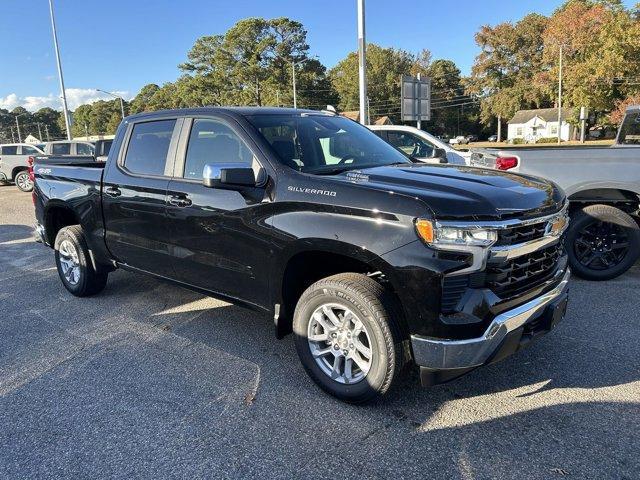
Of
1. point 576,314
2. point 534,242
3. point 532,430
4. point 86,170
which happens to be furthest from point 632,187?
point 86,170

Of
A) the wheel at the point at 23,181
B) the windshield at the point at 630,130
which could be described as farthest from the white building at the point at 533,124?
the windshield at the point at 630,130

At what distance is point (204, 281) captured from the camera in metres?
3.98

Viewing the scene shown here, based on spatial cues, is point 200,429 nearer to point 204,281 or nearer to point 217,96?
point 204,281

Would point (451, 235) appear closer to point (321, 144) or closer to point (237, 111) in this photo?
point (321, 144)

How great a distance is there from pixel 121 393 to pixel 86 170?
2.61 meters

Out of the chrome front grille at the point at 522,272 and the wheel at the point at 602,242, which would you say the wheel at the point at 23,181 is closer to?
the wheel at the point at 602,242

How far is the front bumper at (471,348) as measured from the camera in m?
2.70

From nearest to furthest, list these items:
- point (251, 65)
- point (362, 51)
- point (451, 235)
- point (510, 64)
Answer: point (451, 235) < point (362, 51) < point (251, 65) < point (510, 64)

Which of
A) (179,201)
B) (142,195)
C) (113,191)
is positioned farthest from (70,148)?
(179,201)

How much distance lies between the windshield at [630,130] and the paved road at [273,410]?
10.0 feet

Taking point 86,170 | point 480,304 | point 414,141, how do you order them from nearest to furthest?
point 480,304, point 86,170, point 414,141

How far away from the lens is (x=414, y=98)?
41.6 ft

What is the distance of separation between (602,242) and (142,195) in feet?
15.9

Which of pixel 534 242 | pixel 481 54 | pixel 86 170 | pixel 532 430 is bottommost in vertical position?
pixel 532 430
